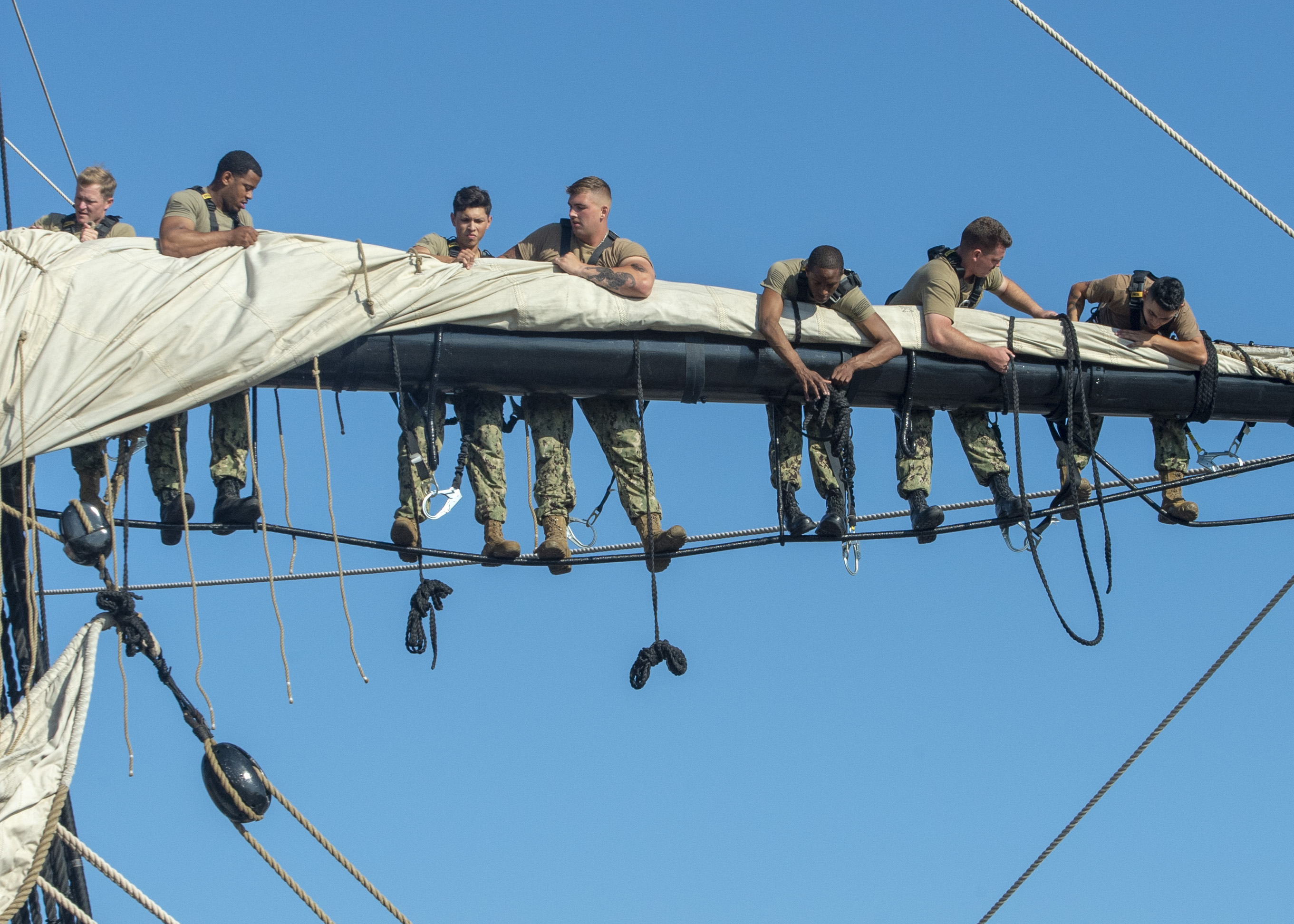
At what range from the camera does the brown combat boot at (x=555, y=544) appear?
11.1m

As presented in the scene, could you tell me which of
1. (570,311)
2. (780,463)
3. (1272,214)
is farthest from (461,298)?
(1272,214)

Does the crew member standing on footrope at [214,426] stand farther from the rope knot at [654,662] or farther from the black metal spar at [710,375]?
the rope knot at [654,662]

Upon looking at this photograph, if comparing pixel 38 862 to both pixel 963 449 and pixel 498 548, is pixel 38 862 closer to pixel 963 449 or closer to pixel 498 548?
pixel 498 548

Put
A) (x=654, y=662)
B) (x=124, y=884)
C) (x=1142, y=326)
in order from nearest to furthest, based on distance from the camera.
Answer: (x=124, y=884) → (x=654, y=662) → (x=1142, y=326)

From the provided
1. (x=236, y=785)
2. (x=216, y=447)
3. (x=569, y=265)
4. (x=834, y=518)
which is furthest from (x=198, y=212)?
(x=834, y=518)

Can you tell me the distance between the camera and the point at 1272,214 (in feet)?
41.8

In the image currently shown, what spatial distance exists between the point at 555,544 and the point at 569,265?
1696 millimetres

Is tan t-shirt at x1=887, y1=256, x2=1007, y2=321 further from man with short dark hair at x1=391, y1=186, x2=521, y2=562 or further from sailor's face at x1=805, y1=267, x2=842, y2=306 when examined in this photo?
man with short dark hair at x1=391, y1=186, x2=521, y2=562

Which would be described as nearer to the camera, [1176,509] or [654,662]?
[654,662]

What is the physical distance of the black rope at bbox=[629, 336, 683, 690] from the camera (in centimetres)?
1107

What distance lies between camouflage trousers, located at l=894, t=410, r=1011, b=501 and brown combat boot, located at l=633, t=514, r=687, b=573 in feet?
6.13

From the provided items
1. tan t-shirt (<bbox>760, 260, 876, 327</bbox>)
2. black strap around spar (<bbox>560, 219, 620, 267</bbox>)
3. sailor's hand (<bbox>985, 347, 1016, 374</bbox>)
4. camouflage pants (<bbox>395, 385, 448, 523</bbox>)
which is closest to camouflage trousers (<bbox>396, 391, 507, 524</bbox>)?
camouflage pants (<bbox>395, 385, 448, 523</bbox>)

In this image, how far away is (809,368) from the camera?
11.9m

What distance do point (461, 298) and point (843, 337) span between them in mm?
2565
